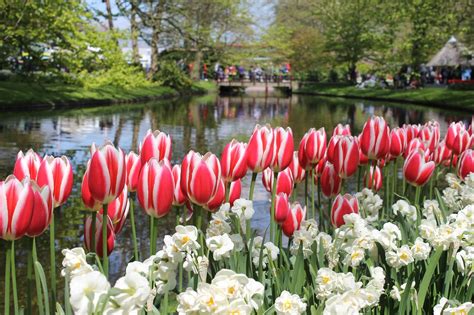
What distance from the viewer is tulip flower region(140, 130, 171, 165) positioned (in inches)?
110

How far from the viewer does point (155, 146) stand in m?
2.80

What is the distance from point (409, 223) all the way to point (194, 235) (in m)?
1.38

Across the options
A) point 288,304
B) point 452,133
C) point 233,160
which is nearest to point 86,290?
point 288,304

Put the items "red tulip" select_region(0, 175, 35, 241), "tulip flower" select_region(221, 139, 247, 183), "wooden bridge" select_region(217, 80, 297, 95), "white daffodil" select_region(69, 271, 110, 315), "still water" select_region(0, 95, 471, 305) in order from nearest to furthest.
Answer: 1. "white daffodil" select_region(69, 271, 110, 315)
2. "red tulip" select_region(0, 175, 35, 241)
3. "tulip flower" select_region(221, 139, 247, 183)
4. "still water" select_region(0, 95, 471, 305)
5. "wooden bridge" select_region(217, 80, 297, 95)

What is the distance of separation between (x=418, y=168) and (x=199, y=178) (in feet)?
4.79

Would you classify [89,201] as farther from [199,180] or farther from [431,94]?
[431,94]

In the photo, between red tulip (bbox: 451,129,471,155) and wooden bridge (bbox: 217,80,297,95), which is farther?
wooden bridge (bbox: 217,80,297,95)

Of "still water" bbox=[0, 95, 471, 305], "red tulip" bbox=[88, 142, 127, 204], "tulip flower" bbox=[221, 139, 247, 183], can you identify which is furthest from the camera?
"still water" bbox=[0, 95, 471, 305]

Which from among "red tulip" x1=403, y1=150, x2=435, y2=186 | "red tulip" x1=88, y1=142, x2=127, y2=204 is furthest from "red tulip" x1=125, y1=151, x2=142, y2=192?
"red tulip" x1=403, y1=150, x2=435, y2=186

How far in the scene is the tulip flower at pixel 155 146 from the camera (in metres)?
2.79

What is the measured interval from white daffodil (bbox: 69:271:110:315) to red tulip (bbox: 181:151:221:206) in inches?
35.3

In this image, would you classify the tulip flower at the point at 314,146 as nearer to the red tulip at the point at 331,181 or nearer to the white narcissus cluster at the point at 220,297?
the red tulip at the point at 331,181

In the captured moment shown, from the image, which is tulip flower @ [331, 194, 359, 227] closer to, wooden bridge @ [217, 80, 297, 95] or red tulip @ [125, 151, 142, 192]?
red tulip @ [125, 151, 142, 192]

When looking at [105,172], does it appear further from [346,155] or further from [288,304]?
[346,155]
